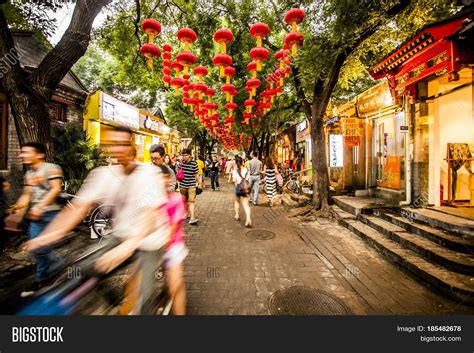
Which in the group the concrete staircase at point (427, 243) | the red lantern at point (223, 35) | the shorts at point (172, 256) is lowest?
the concrete staircase at point (427, 243)

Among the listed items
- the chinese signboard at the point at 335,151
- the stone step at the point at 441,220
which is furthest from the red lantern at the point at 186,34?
the chinese signboard at the point at 335,151

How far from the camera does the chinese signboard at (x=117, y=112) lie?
12235 mm

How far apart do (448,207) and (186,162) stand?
7596 mm

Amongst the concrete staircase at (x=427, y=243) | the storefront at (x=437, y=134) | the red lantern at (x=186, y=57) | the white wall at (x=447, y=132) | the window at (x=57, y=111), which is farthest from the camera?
the window at (x=57, y=111)

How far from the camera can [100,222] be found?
6.18m

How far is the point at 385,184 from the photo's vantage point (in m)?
9.68

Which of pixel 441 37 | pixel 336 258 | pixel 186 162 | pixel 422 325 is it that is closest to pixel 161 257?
pixel 422 325

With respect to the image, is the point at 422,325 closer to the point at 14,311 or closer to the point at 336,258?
the point at 336,258

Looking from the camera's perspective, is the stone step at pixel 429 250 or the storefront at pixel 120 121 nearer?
the stone step at pixel 429 250

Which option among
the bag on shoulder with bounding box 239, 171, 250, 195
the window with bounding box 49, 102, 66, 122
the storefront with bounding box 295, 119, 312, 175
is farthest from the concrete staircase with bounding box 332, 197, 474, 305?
the storefront with bounding box 295, 119, 312, 175

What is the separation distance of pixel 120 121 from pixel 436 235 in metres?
15.1

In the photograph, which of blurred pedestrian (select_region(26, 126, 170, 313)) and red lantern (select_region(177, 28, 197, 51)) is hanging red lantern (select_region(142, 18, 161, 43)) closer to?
red lantern (select_region(177, 28, 197, 51))

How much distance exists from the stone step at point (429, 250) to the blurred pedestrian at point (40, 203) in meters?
6.33

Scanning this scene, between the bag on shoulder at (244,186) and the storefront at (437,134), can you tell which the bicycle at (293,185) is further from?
the bag on shoulder at (244,186)
